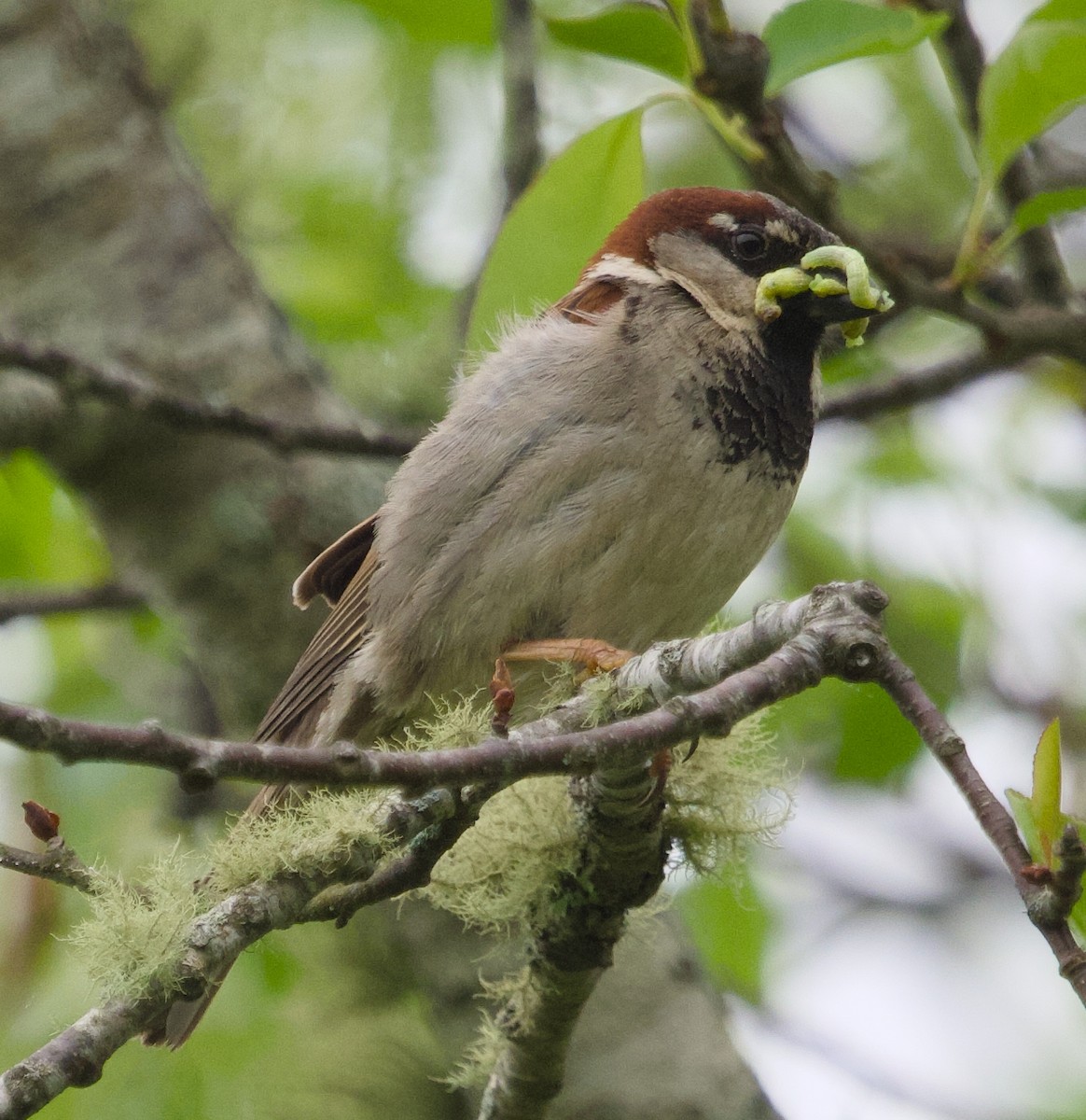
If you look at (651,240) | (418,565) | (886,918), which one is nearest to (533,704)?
(418,565)

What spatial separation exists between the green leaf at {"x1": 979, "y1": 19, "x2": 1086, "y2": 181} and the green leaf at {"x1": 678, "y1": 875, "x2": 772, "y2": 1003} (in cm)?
260

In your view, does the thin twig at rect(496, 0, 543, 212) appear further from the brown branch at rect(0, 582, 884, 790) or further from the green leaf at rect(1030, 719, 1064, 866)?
the green leaf at rect(1030, 719, 1064, 866)

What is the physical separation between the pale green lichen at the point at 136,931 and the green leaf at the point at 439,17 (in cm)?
283

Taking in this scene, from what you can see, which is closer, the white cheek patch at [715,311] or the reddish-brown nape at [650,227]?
the white cheek patch at [715,311]

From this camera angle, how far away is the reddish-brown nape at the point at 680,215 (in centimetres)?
374

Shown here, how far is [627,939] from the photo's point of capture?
351 cm

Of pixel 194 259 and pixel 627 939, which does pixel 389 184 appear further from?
pixel 627 939

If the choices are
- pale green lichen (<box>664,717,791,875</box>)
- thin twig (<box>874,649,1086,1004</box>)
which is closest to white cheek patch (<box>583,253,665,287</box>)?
pale green lichen (<box>664,717,791,875</box>)

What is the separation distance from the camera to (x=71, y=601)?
187 inches

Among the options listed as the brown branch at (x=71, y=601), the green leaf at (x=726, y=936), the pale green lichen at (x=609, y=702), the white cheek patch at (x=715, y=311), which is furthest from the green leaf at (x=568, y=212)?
the green leaf at (x=726, y=936)

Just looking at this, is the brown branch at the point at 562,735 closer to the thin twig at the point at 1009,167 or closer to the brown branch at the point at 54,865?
the brown branch at the point at 54,865

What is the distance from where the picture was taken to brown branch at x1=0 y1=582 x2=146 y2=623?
4609 mm

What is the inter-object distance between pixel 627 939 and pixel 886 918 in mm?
2456

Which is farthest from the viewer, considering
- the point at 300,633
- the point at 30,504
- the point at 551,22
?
the point at 30,504
